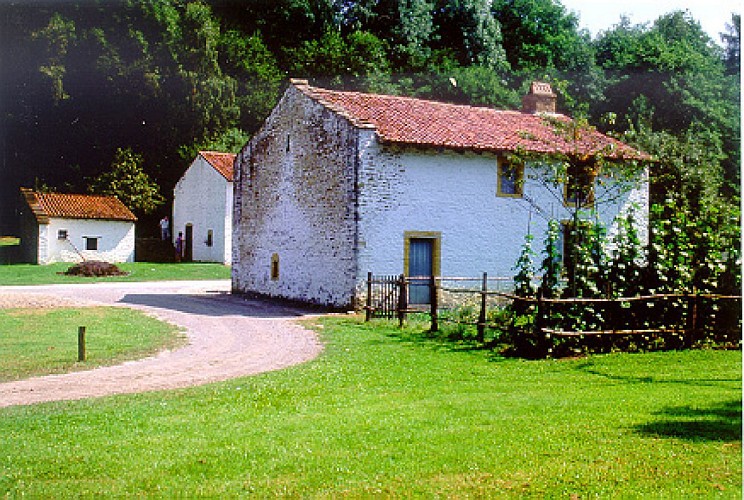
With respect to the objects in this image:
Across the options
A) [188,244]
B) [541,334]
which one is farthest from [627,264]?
[188,244]

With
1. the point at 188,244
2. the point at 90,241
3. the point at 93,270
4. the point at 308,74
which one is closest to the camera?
the point at 93,270

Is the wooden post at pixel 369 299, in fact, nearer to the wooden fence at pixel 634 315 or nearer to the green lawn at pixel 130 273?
the wooden fence at pixel 634 315

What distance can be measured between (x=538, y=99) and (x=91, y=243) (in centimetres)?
2211

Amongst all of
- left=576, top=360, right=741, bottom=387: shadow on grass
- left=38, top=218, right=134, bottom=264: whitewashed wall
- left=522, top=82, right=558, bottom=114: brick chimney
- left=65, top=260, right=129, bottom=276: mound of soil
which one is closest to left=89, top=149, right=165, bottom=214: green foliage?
left=38, top=218, right=134, bottom=264: whitewashed wall

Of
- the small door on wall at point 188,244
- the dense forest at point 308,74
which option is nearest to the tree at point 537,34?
the dense forest at point 308,74

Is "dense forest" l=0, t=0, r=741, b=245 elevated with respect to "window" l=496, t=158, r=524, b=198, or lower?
elevated

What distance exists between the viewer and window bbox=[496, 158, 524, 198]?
70.5 feet

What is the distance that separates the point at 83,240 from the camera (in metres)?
37.0

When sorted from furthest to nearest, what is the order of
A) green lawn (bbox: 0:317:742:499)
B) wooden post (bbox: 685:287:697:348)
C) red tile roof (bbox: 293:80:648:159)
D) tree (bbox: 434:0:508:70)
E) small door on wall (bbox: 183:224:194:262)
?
tree (bbox: 434:0:508:70) → small door on wall (bbox: 183:224:194:262) → red tile roof (bbox: 293:80:648:159) → wooden post (bbox: 685:287:697:348) → green lawn (bbox: 0:317:742:499)

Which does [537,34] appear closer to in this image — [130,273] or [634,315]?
[130,273]

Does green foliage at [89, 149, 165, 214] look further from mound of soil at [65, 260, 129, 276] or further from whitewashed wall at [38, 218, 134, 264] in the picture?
mound of soil at [65, 260, 129, 276]

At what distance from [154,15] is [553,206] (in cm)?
2216

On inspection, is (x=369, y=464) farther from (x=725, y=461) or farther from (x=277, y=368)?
(x=277, y=368)

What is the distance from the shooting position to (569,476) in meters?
5.87
